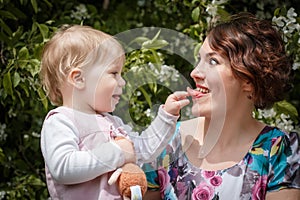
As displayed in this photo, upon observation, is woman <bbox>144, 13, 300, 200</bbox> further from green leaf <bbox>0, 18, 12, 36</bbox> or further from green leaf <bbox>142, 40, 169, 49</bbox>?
green leaf <bbox>0, 18, 12, 36</bbox>

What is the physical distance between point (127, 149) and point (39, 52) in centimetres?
96

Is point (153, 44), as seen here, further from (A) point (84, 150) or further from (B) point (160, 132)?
(A) point (84, 150)

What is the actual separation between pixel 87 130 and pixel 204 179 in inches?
15.8

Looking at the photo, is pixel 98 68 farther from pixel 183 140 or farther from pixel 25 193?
pixel 25 193

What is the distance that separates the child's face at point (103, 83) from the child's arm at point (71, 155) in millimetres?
90

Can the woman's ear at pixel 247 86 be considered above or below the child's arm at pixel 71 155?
above

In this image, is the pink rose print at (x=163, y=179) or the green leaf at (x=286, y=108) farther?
the green leaf at (x=286, y=108)

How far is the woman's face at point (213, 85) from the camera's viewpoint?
2.13 meters

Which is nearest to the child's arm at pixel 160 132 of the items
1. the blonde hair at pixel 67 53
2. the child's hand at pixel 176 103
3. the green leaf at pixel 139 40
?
the child's hand at pixel 176 103

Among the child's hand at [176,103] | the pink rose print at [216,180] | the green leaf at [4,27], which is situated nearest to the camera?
the child's hand at [176,103]

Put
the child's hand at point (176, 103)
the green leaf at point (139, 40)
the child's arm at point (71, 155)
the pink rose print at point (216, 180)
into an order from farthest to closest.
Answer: the green leaf at point (139, 40) < the pink rose print at point (216, 180) < the child's hand at point (176, 103) < the child's arm at point (71, 155)

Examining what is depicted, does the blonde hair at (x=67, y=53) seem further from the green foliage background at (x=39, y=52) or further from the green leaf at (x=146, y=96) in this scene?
the green leaf at (x=146, y=96)

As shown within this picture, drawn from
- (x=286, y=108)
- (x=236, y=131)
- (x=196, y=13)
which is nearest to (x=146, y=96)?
(x=196, y=13)

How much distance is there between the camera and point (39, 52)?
2861 mm
